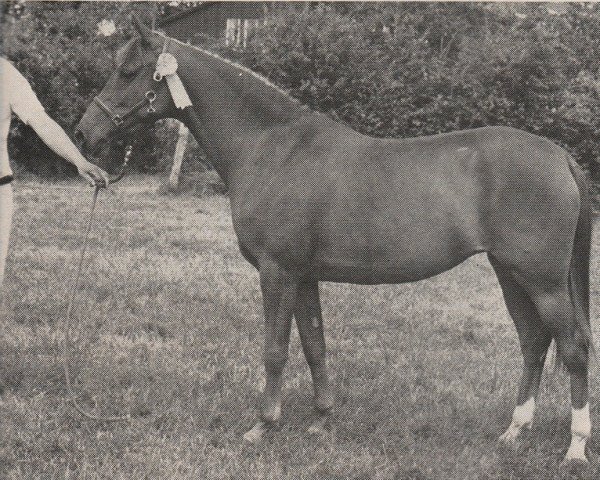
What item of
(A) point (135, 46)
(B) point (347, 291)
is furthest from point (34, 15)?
(A) point (135, 46)

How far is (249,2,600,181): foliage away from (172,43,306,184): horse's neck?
1134cm

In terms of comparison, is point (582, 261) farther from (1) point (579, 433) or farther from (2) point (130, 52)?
(2) point (130, 52)

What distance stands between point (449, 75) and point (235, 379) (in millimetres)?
12569

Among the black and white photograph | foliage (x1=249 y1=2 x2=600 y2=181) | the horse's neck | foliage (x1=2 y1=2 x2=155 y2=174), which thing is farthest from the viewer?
foliage (x1=2 y1=2 x2=155 y2=174)

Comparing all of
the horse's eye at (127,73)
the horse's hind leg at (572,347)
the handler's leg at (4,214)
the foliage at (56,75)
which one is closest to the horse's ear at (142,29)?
the horse's eye at (127,73)

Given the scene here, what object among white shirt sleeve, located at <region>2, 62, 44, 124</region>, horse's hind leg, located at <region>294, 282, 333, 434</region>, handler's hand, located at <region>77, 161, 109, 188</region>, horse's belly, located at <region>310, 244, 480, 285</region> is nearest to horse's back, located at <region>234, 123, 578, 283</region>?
horse's belly, located at <region>310, 244, 480, 285</region>

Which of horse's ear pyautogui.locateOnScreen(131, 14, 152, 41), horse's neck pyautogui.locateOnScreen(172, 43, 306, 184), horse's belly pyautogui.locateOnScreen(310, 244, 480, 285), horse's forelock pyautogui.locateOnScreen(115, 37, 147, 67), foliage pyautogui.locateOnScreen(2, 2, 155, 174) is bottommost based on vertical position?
foliage pyautogui.locateOnScreen(2, 2, 155, 174)

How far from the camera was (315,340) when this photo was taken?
15.0 feet

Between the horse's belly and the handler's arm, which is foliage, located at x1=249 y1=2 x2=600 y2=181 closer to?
the horse's belly

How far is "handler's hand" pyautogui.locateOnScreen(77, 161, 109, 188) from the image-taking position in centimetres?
405

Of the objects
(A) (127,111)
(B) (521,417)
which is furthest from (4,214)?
(B) (521,417)

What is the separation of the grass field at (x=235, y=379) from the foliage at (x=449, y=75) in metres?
7.61

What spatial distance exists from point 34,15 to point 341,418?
767 inches

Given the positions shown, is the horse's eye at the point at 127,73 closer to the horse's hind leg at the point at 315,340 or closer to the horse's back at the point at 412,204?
the horse's back at the point at 412,204
